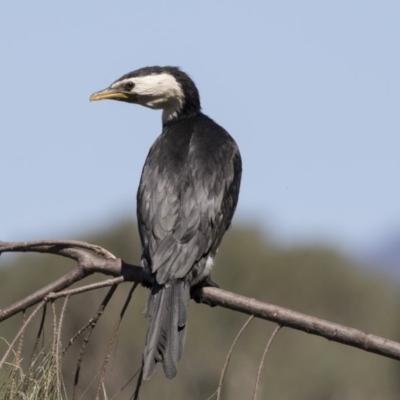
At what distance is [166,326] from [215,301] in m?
0.23

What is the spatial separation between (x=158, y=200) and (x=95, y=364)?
11622 millimetres

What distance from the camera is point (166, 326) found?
504 cm

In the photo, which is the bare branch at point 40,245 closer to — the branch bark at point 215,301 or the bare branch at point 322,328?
the branch bark at point 215,301

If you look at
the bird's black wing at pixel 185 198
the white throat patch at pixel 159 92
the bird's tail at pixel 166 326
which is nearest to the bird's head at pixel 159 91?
the white throat patch at pixel 159 92

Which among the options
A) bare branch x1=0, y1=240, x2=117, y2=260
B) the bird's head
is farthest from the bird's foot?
the bird's head

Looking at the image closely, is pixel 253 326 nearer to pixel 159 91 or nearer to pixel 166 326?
pixel 159 91

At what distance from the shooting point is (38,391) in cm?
417

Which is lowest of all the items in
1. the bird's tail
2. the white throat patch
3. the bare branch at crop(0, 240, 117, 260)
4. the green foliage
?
the green foliage

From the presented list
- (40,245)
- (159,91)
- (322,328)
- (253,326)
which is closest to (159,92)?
(159,91)

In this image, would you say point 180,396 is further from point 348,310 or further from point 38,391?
point 38,391

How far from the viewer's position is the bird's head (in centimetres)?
696

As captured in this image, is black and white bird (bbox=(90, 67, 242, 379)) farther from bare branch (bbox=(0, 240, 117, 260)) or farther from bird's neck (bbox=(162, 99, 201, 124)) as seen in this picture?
bare branch (bbox=(0, 240, 117, 260))

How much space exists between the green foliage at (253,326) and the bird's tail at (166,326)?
9.50 m

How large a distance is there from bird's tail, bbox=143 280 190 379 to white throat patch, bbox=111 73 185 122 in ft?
6.25
